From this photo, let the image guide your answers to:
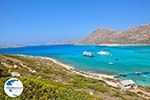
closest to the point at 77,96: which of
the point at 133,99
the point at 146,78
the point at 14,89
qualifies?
the point at 14,89

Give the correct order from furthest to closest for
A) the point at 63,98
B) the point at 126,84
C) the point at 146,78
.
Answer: the point at 146,78 → the point at 126,84 → the point at 63,98

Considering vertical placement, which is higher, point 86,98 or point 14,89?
point 14,89

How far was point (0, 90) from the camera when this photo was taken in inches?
587

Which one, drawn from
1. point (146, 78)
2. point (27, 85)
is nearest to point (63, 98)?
point (27, 85)

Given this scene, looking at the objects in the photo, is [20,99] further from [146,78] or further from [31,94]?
[146,78]

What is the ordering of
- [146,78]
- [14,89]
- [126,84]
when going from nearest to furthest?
[14,89] < [126,84] < [146,78]

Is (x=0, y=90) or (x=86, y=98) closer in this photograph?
(x=0, y=90)

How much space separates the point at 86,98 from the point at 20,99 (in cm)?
328

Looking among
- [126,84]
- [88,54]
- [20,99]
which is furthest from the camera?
[88,54]

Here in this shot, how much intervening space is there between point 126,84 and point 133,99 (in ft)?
53.5

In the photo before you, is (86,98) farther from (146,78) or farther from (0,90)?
(146,78)

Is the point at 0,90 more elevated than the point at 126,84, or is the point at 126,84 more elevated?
the point at 0,90

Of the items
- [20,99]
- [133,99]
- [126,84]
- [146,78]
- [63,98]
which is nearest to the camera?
[20,99]

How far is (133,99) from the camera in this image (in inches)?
1379
